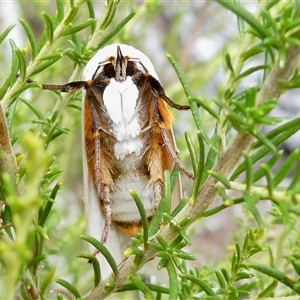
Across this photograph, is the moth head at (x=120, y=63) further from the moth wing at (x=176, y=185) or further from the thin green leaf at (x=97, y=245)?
the thin green leaf at (x=97, y=245)

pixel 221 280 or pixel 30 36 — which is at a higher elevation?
pixel 30 36

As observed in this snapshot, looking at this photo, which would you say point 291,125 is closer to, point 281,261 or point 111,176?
point 111,176

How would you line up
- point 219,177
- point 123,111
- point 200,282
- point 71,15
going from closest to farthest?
1. point 219,177
2. point 200,282
3. point 71,15
4. point 123,111

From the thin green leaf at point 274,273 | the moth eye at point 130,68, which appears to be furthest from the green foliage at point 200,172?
the moth eye at point 130,68

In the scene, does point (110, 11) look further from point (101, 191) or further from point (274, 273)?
point (274, 273)

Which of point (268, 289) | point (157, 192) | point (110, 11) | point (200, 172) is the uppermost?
point (110, 11)

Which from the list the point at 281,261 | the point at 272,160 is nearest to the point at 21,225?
the point at 272,160

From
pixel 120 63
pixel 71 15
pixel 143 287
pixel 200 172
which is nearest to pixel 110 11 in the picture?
pixel 71 15
